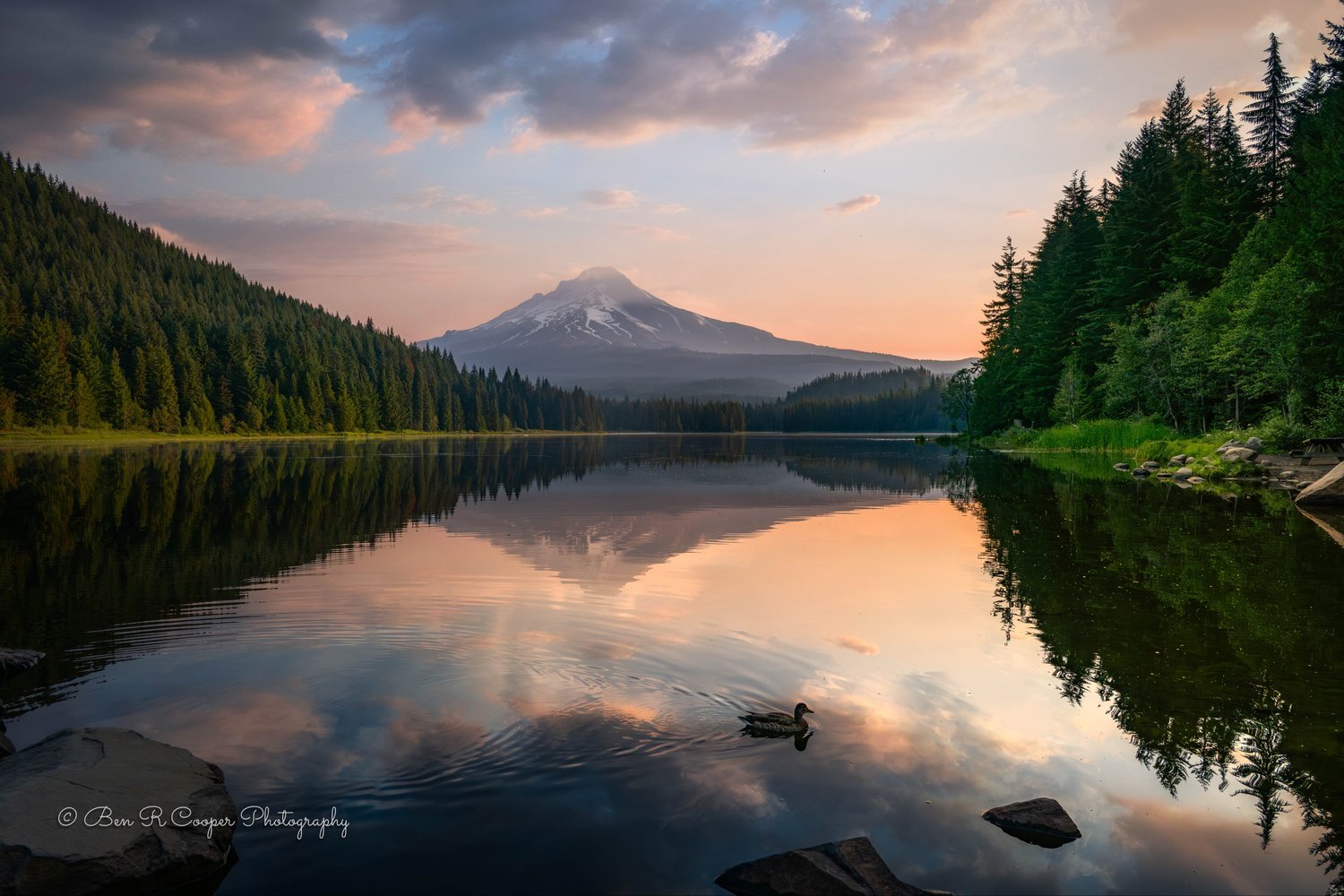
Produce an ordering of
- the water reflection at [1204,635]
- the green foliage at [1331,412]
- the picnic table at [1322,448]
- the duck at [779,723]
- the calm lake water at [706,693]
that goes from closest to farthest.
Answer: the calm lake water at [706,693]
the water reflection at [1204,635]
the duck at [779,723]
the picnic table at [1322,448]
the green foliage at [1331,412]

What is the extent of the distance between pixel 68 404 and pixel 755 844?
125656 millimetres

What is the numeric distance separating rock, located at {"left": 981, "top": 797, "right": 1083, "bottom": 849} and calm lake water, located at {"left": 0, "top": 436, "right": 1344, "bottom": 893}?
4.3 inches

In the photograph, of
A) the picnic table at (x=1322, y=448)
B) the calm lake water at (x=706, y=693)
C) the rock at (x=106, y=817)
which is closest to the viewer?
the rock at (x=106, y=817)

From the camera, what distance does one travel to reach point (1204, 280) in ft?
189

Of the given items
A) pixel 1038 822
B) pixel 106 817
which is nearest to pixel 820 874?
pixel 1038 822

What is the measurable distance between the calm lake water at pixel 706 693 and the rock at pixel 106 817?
14.7 inches

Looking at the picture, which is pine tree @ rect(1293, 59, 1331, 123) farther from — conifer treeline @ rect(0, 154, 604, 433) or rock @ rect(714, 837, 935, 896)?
conifer treeline @ rect(0, 154, 604, 433)

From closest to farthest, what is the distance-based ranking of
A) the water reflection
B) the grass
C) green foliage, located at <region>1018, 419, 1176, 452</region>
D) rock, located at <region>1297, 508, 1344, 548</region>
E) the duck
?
the water reflection < the duck < rock, located at <region>1297, 508, 1344, 548</region> < the grass < green foliage, located at <region>1018, 419, 1176, 452</region>

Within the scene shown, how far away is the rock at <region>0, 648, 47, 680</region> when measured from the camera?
9.98 metres

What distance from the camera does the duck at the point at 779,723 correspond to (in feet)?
27.5

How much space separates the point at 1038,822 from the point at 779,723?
106 inches

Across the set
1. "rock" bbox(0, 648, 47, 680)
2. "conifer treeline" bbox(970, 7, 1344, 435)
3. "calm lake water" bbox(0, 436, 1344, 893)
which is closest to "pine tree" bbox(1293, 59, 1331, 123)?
"conifer treeline" bbox(970, 7, 1344, 435)

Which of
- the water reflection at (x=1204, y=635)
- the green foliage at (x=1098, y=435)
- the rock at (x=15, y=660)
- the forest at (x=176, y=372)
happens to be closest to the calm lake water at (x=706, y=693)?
the water reflection at (x=1204, y=635)

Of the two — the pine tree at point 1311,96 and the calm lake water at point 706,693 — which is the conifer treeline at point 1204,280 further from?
the calm lake water at point 706,693
